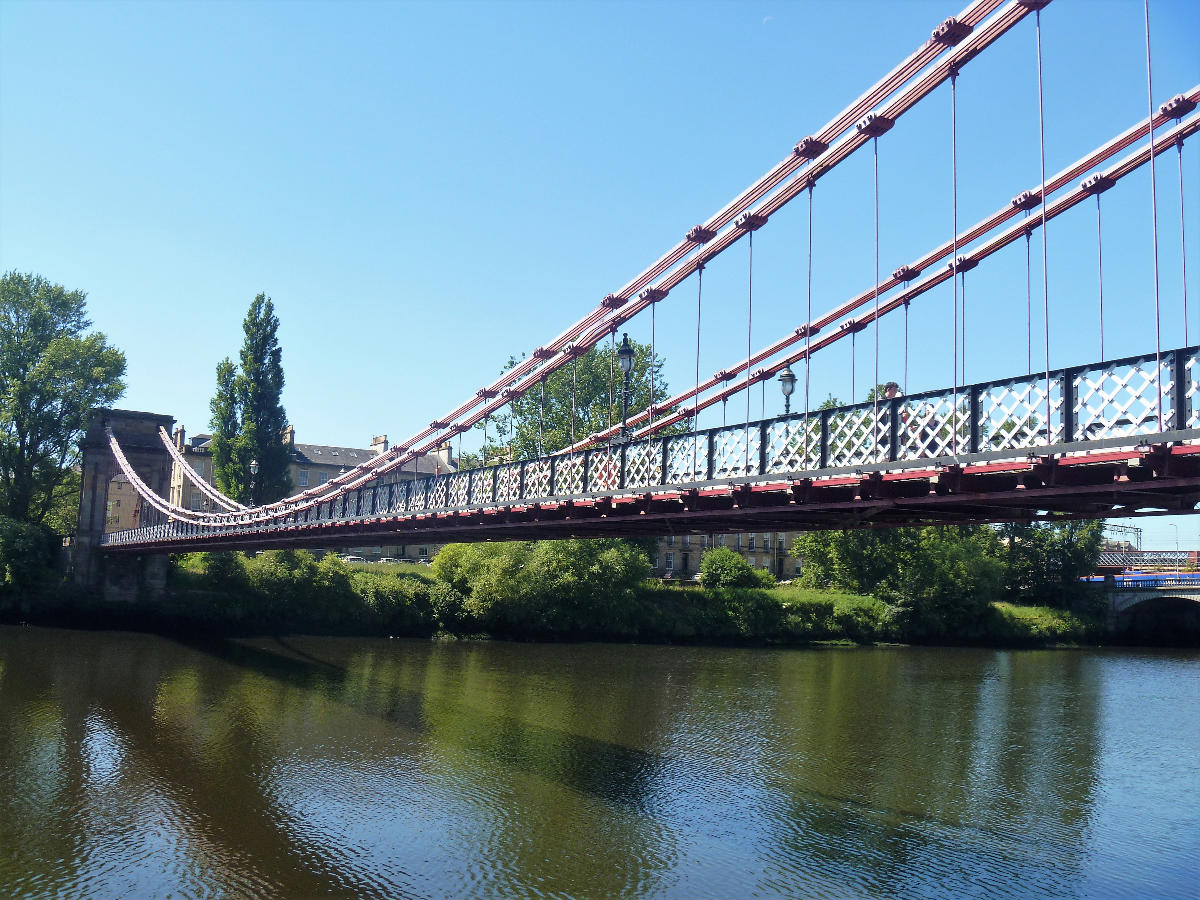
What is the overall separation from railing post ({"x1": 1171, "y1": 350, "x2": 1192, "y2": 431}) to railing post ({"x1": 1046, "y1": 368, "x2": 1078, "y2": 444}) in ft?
3.34

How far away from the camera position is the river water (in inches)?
531

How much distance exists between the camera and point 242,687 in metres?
27.1

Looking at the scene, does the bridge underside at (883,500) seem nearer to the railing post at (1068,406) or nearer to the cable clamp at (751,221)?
the railing post at (1068,406)

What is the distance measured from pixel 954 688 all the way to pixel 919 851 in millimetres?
18143

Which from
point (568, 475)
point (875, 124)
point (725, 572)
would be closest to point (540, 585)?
point (725, 572)

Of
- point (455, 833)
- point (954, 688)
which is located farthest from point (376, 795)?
point (954, 688)

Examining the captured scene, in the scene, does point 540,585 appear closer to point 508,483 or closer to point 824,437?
point 508,483

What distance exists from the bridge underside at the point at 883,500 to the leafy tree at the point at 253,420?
2964 centimetres

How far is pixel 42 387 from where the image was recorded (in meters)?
42.8

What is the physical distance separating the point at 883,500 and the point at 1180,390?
4.17 m

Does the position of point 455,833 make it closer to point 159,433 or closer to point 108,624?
point 108,624

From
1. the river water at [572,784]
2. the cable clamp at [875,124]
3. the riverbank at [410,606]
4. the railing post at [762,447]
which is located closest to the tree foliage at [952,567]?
the riverbank at [410,606]

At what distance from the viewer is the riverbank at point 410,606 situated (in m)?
39.8

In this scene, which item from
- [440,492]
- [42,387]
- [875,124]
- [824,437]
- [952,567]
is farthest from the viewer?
[952,567]
